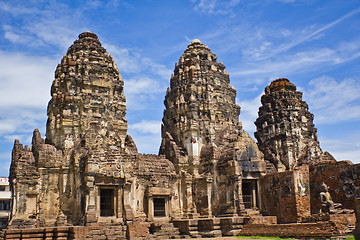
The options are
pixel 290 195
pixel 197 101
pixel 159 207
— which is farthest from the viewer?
pixel 197 101

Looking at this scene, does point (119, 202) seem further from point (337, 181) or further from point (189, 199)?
point (337, 181)

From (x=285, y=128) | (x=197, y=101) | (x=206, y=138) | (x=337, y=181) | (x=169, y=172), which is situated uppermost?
(x=197, y=101)

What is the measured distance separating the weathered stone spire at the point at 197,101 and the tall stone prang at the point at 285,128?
15.4ft

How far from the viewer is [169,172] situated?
1057 inches

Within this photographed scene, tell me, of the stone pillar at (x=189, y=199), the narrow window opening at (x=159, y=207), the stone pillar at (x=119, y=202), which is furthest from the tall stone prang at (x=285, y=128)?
the stone pillar at (x=119, y=202)

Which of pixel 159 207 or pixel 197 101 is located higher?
pixel 197 101

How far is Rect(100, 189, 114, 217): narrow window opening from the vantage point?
23398 millimetres

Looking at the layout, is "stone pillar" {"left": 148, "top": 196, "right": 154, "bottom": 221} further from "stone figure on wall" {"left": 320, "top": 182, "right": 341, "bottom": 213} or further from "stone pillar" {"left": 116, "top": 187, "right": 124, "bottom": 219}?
"stone figure on wall" {"left": 320, "top": 182, "right": 341, "bottom": 213}

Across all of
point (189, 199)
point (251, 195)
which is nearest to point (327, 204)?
point (251, 195)

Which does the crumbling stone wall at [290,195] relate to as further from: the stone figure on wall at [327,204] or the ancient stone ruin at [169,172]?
the stone figure on wall at [327,204]

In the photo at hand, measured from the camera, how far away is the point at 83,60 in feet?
91.2

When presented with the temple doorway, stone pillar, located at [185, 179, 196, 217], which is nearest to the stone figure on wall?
the temple doorway

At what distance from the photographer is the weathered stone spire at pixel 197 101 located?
2909 centimetres

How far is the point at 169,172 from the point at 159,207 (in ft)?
7.77
